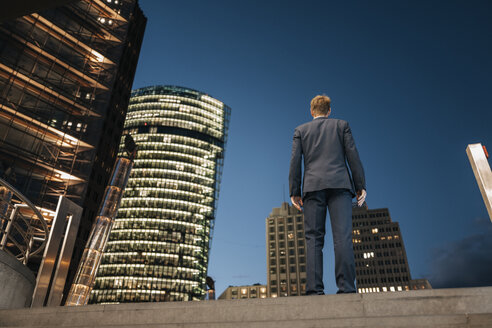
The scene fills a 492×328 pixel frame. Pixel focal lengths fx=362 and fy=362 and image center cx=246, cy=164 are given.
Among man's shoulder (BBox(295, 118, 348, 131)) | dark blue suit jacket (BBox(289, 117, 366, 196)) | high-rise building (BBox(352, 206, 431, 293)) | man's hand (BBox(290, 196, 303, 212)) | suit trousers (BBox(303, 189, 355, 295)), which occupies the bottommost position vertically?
suit trousers (BBox(303, 189, 355, 295))

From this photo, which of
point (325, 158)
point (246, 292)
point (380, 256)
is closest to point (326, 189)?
point (325, 158)

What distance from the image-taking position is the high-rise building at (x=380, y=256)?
11681cm

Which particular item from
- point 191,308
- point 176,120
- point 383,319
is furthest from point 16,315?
point 176,120

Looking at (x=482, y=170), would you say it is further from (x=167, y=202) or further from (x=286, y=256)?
(x=286, y=256)

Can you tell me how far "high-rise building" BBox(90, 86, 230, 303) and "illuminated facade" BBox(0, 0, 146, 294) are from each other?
64.3 meters

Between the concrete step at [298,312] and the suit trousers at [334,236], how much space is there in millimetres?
634

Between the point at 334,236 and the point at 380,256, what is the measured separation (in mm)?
129266

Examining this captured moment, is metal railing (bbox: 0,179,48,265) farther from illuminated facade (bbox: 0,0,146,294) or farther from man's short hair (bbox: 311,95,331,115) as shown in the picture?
illuminated facade (bbox: 0,0,146,294)

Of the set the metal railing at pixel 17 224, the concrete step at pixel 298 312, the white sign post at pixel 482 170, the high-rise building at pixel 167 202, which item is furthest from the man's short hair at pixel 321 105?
the high-rise building at pixel 167 202

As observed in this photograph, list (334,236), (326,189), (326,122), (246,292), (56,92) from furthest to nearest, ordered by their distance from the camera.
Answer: (246,292), (56,92), (326,122), (326,189), (334,236)

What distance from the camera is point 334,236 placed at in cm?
441

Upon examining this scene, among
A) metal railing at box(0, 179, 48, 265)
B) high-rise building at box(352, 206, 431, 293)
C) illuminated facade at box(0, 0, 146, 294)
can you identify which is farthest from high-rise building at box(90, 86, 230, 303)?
metal railing at box(0, 179, 48, 265)

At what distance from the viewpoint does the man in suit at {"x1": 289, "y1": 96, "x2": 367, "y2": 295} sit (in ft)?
14.2

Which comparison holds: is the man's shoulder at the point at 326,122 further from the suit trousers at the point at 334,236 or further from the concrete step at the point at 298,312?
the concrete step at the point at 298,312
